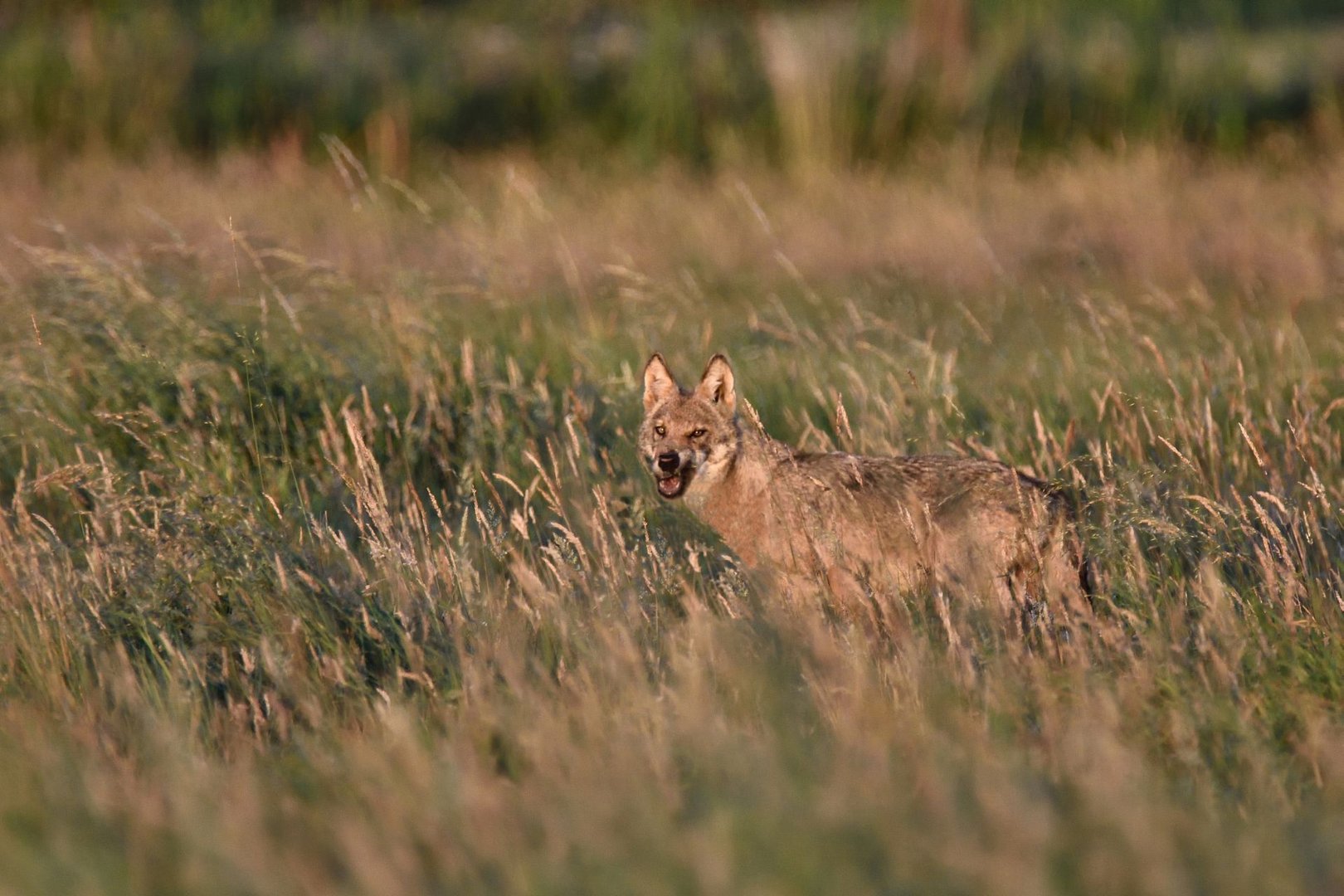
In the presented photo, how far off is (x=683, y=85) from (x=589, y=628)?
13.3 m

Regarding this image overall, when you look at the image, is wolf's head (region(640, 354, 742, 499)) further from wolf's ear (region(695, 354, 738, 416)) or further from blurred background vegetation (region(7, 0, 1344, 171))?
blurred background vegetation (region(7, 0, 1344, 171))

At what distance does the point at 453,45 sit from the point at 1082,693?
17.9m

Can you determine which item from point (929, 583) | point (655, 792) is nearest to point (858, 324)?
point (929, 583)

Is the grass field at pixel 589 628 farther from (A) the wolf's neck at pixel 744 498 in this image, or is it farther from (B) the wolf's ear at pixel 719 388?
(B) the wolf's ear at pixel 719 388

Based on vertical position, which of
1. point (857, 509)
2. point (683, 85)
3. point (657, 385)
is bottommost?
point (683, 85)

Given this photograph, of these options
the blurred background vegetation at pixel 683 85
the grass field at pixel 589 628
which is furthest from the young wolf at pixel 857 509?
the blurred background vegetation at pixel 683 85

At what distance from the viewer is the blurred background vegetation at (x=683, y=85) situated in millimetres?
16516

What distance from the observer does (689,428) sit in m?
6.54

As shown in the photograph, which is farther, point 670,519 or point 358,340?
point 358,340

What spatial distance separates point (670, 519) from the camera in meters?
6.88

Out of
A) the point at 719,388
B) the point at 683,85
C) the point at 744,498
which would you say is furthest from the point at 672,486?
the point at 683,85

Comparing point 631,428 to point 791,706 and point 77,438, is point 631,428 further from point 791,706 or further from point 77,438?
point 791,706

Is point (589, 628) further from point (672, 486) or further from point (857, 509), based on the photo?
point (672, 486)

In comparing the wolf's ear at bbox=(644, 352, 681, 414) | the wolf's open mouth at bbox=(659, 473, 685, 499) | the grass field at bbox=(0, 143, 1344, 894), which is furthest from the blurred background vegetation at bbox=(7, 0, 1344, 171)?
the wolf's open mouth at bbox=(659, 473, 685, 499)
